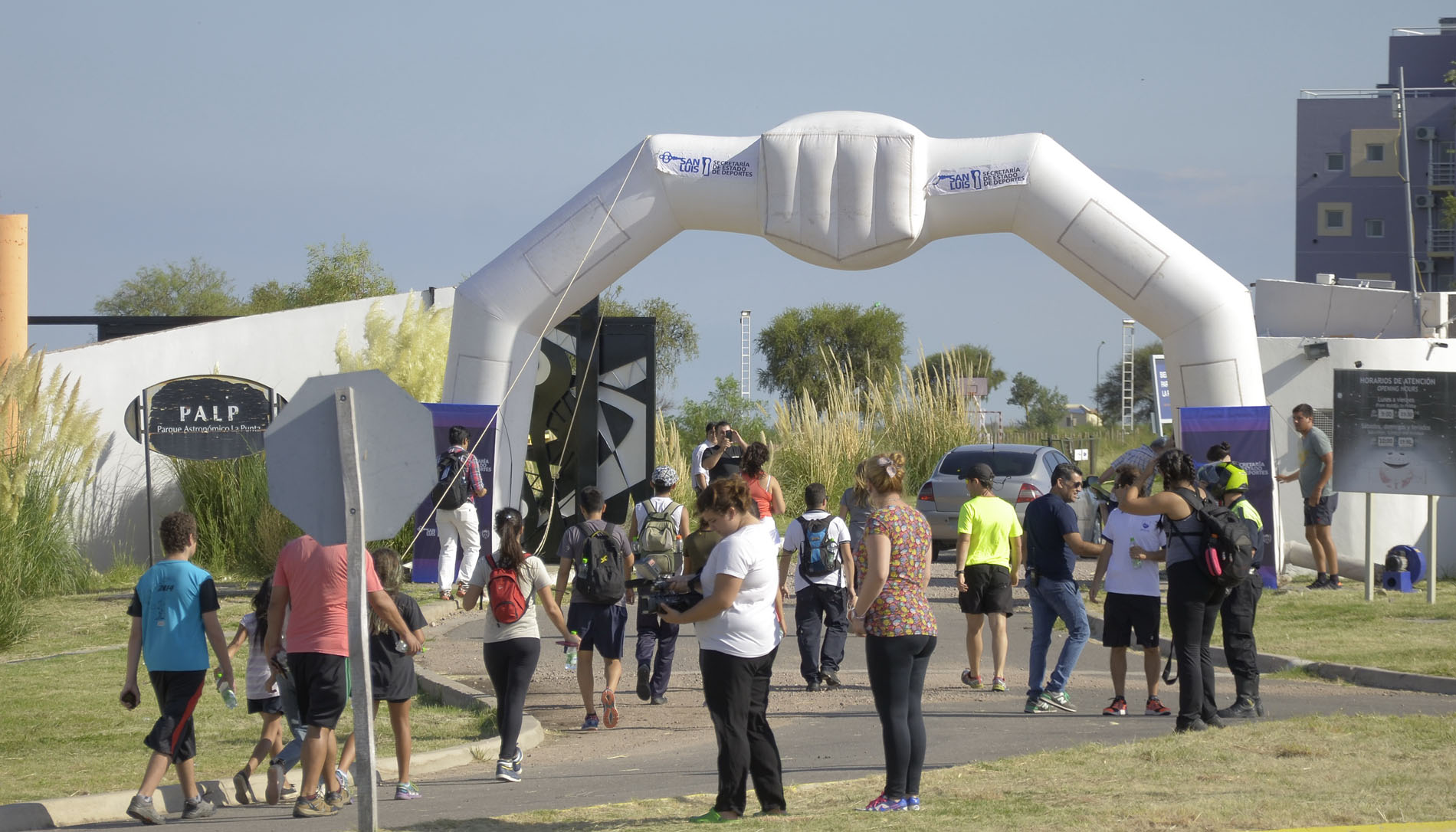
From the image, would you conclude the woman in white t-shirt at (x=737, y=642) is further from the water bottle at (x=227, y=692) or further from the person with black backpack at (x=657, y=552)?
the person with black backpack at (x=657, y=552)

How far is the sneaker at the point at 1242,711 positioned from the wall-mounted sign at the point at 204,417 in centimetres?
1401

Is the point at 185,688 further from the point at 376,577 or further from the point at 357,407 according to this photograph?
the point at 357,407

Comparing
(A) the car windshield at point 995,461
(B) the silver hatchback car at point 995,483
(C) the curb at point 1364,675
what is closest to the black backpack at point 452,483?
(B) the silver hatchback car at point 995,483

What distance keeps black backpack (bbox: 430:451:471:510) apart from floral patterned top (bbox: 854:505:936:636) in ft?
27.9

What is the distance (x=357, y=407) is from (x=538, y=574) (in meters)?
2.60

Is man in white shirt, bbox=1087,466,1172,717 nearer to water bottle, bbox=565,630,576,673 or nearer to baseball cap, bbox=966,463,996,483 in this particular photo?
baseball cap, bbox=966,463,996,483

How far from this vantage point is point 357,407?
5.78 meters

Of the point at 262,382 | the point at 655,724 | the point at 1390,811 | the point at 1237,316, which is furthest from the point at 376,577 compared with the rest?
the point at 262,382

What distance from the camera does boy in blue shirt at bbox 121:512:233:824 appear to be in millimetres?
7137

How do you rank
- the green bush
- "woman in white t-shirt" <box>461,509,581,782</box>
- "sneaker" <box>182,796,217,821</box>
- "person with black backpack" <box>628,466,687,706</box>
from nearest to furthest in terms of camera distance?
1. "sneaker" <box>182,796,217,821</box>
2. "woman in white t-shirt" <box>461,509,581,782</box>
3. "person with black backpack" <box>628,466,687,706</box>
4. the green bush

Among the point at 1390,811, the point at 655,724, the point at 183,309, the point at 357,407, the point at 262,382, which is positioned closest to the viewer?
the point at 357,407

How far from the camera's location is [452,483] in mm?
14586

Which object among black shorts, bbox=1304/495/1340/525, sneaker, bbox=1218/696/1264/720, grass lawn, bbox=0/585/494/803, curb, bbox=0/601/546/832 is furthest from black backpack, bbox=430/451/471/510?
black shorts, bbox=1304/495/1340/525

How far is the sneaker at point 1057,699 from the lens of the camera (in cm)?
984
